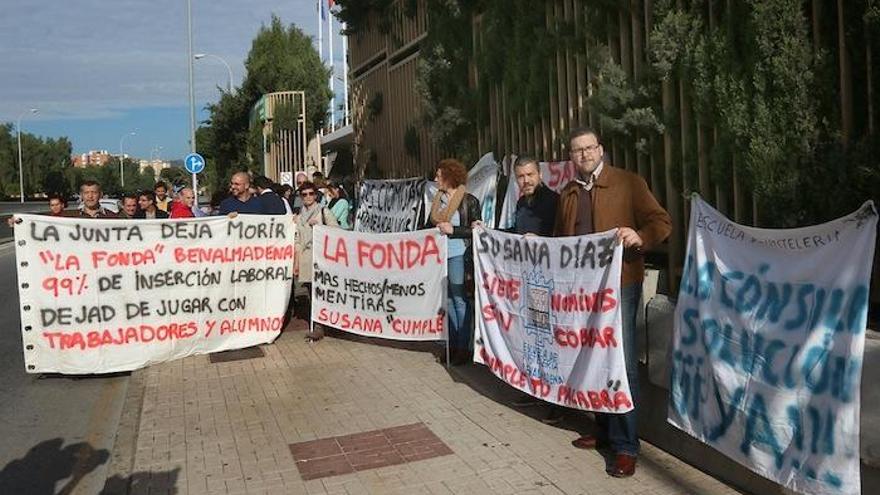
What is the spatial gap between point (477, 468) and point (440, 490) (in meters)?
0.35

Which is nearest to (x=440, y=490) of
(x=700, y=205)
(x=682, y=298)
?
(x=682, y=298)

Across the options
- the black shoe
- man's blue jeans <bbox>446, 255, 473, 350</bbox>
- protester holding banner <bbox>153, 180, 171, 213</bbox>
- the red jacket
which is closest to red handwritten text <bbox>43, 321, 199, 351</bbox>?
the red jacket

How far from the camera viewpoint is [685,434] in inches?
181

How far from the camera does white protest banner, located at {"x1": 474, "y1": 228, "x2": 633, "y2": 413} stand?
4570mm

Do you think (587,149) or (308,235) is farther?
(308,235)

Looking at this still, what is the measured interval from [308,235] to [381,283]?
1.66m

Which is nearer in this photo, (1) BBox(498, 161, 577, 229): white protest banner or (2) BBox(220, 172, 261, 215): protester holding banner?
(1) BBox(498, 161, 577, 229): white protest banner

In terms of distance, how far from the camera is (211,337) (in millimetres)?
7836

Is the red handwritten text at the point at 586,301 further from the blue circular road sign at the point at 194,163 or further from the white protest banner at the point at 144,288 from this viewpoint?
the blue circular road sign at the point at 194,163

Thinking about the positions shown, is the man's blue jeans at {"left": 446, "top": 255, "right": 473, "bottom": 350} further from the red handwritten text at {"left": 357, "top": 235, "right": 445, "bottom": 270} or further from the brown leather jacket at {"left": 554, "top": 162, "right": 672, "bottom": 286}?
the brown leather jacket at {"left": 554, "top": 162, "right": 672, "bottom": 286}

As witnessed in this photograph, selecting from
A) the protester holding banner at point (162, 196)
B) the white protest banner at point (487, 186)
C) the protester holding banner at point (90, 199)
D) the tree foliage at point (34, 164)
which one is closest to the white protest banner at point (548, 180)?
the white protest banner at point (487, 186)

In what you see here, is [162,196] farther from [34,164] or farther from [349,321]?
[34,164]

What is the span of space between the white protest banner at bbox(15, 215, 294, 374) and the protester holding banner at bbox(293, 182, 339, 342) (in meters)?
0.39

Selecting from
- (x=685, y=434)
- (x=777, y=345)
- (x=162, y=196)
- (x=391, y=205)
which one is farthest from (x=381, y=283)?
(x=162, y=196)
